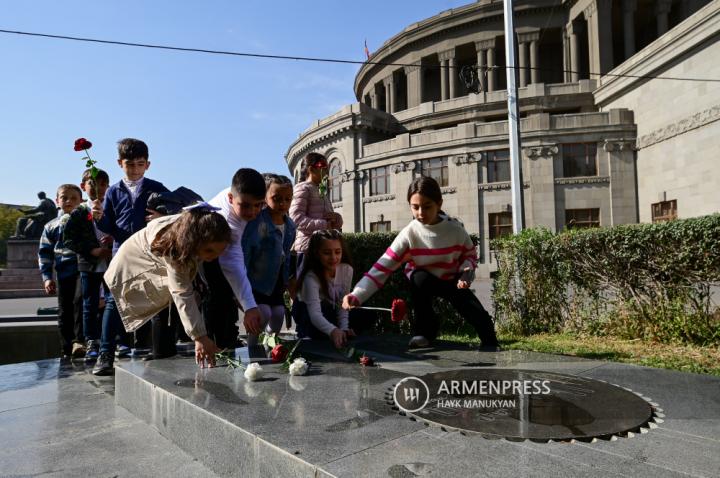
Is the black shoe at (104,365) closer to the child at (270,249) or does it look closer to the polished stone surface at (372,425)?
the polished stone surface at (372,425)

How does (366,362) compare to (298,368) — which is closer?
(298,368)

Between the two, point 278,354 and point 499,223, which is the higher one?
point 499,223

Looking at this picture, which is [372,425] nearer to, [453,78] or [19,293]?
[19,293]

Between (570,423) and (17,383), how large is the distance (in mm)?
4272

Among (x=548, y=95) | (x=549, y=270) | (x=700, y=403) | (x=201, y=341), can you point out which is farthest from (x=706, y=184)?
(x=201, y=341)

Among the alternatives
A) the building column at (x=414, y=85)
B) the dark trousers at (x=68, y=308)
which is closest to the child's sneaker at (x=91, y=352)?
the dark trousers at (x=68, y=308)

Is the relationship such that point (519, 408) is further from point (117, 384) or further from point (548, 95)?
point (548, 95)

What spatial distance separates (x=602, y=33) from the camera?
109ft

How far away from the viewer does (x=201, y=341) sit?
308 cm

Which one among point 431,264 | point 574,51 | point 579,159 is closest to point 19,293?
point 431,264

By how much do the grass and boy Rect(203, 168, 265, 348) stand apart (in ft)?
8.44

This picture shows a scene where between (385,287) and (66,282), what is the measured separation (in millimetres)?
3879

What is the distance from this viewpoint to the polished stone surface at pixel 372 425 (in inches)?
66.5

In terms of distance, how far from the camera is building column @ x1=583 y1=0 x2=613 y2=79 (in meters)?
33.0
